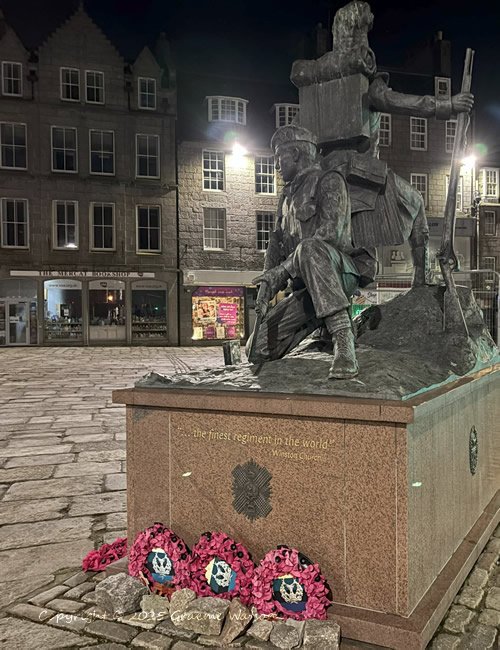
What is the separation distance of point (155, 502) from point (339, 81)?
3.52m

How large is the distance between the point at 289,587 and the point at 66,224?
27.5m

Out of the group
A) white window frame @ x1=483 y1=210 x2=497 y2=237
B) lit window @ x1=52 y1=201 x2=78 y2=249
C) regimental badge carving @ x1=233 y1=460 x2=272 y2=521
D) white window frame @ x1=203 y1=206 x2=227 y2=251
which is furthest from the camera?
white window frame @ x1=483 y1=210 x2=497 y2=237

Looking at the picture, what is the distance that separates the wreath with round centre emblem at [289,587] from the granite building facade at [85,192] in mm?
25999

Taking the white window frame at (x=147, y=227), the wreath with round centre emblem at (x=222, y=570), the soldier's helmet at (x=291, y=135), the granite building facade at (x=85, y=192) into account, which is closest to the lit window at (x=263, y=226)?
the granite building facade at (x=85, y=192)

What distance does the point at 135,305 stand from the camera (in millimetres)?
29203

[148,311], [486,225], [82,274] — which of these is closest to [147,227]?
[82,274]

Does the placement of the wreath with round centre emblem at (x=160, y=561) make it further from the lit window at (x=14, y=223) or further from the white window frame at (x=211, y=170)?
the white window frame at (x=211, y=170)

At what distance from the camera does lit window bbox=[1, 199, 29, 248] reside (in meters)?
28.1

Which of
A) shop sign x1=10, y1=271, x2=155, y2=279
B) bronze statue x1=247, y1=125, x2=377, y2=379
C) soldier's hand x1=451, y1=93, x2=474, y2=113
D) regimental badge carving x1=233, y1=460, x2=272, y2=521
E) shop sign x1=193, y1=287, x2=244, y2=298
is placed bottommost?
regimental badge carving x1=233, y1=460, x2=272, y2=521

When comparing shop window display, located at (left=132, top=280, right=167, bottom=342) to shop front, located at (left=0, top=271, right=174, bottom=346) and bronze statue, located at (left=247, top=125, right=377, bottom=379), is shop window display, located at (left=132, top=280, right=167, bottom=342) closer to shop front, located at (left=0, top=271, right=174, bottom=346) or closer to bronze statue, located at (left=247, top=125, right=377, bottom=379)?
shop front, located at (left=0, top=271, right=174, bottom=346)

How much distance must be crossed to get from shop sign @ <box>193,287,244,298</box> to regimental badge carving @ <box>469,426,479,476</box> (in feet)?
84.2

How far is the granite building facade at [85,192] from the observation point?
28.2 m

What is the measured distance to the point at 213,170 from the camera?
30703 millimetres

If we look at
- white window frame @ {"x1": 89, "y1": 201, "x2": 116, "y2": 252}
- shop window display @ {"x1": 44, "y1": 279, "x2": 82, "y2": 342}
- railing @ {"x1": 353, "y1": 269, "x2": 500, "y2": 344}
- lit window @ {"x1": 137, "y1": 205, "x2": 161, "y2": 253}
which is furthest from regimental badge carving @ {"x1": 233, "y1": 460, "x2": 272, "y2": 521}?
lit window @ {"x1": 137, "y1": 205, "x2": 161, "y2": 253}
